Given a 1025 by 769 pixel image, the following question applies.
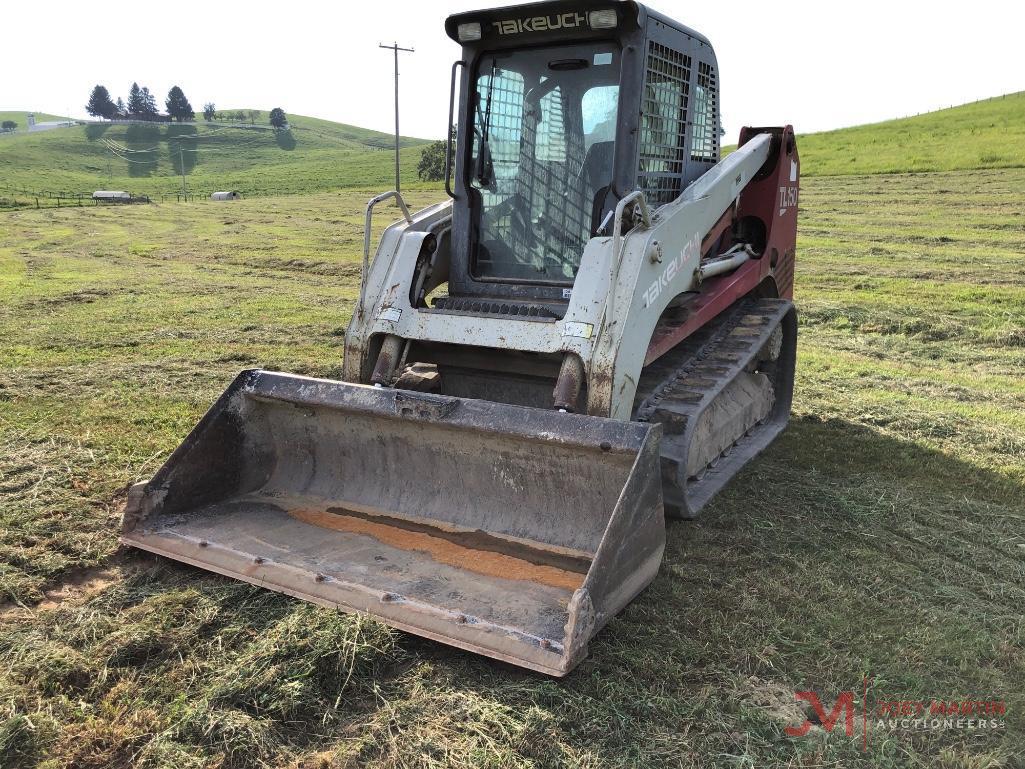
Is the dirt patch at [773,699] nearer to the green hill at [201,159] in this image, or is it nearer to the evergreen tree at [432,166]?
the evergreen tree at [432,166]

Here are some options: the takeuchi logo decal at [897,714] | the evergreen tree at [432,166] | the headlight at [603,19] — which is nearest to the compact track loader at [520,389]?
the headlight at [603,19]

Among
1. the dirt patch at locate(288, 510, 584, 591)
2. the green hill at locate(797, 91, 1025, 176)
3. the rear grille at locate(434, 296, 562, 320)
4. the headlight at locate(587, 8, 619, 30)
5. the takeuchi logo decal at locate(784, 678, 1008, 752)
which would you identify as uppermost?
the green hill at locate(797, 91, 1025, 176)

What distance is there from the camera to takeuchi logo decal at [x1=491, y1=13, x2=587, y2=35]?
4898mm

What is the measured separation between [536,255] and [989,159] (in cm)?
2846

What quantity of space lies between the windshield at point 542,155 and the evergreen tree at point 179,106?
131m

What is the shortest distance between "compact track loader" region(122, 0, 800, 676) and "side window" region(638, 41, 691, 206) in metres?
0.02

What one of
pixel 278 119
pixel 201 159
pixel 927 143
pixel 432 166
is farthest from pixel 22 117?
pixel 927 143

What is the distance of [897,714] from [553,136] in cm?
352

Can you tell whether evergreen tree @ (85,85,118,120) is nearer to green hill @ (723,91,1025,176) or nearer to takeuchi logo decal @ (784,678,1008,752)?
green hill @ (723,91,1025,176)

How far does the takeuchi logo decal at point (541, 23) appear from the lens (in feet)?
16.1

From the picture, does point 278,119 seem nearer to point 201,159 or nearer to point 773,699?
point 201,159

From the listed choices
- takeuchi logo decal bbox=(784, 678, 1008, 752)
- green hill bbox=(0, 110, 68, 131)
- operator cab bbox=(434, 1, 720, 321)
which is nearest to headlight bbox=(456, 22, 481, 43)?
operator cab bbox=(434, 1, 720, 321)

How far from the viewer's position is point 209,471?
4.77 m

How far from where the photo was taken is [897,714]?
3248mm
